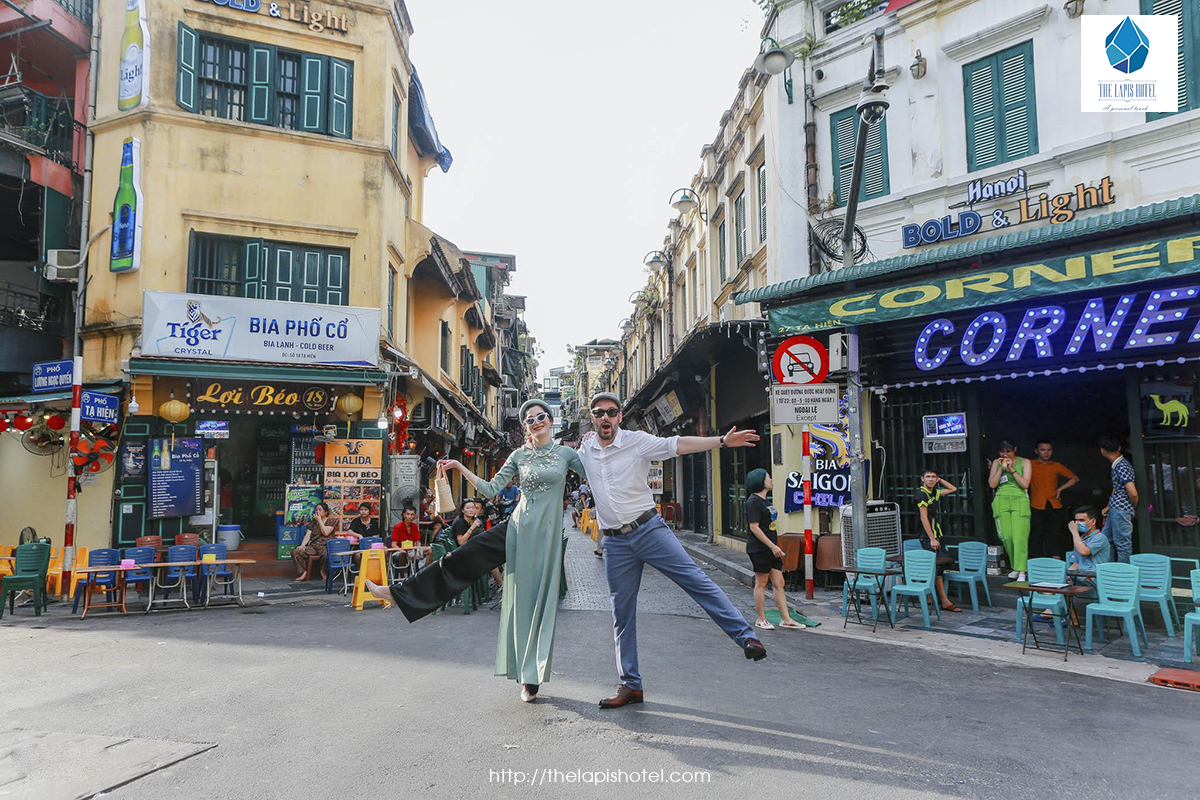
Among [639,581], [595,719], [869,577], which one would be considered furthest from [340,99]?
[595,719]

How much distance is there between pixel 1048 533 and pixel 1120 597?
20.5ft

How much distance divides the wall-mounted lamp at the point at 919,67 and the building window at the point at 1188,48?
3247 mm

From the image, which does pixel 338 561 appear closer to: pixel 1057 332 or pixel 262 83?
pixel 262 83

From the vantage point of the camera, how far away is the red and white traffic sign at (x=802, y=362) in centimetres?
1232

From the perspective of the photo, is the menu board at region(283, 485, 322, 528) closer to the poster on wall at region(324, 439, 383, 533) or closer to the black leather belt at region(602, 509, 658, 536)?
the poster on wall at region(324, 439, 383, 533)

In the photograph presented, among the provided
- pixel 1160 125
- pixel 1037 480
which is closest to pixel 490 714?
pixel 1037 480

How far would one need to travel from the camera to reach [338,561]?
504 inches

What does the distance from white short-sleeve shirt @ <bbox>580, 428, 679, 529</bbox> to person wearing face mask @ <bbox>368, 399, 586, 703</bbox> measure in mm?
255

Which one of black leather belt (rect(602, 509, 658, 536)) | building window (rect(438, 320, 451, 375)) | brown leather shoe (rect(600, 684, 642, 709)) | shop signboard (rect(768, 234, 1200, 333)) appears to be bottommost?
brown leather shoe (rect(600, 684, 642, 709))

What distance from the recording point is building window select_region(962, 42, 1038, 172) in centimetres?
1162

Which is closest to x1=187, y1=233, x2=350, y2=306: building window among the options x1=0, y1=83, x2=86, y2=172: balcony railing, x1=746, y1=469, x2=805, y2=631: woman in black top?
x1=0, y1=83, x2=86, y2=172: balcony railing

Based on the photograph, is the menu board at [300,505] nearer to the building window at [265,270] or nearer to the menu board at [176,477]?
the menu board at [176,477]

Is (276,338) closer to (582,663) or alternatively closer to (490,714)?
(582,663)

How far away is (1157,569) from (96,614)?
506 inches
